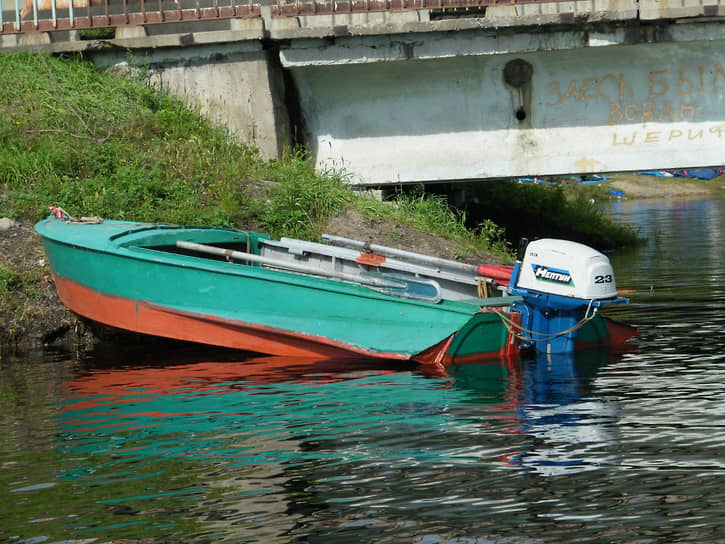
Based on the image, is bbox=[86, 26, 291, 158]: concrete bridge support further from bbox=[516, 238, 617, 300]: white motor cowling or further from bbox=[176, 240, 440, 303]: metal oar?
bbox=[516, 238, 617, 300]: white motor cowling

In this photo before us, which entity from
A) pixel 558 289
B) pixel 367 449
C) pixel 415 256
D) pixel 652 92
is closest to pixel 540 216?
pixel 652 92

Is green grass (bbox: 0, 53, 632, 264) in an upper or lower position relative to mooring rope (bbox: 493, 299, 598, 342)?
upper

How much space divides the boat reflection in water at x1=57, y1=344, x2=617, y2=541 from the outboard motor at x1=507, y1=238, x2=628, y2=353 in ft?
0.93

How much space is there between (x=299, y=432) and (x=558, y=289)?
Result: 3.41 meters

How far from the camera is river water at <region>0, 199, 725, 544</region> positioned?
17.1 feet

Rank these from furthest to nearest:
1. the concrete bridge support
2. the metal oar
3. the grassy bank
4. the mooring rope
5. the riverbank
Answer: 1. the concrete bridge support
2. the grassy bank
3. the riverbank
4. the metal oar
5. the mooring rope

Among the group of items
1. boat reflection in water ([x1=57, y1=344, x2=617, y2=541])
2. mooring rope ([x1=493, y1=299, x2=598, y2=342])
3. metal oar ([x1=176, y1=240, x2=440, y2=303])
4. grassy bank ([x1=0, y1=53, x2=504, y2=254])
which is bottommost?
boat reflection in water ([x1=57, y1=344, x2=617, y2=541])

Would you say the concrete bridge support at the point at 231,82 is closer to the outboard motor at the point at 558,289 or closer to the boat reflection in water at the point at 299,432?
the boat reflection in water at the point at 299,432

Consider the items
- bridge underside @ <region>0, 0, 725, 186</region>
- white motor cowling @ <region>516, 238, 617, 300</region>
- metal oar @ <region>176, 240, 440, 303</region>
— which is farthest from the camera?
bridge underside @ <region>0, 0, 725, 186</region>

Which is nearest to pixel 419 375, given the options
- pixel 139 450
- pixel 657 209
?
Answer: pixel 139 450

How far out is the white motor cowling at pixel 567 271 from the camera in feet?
30.0

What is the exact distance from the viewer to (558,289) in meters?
9.33

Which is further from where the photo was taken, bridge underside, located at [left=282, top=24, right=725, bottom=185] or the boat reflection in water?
bridge underside, located at [left=282, top=24, right=725, bottom=185]

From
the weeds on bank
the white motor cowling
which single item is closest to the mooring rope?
the white motor cowling
